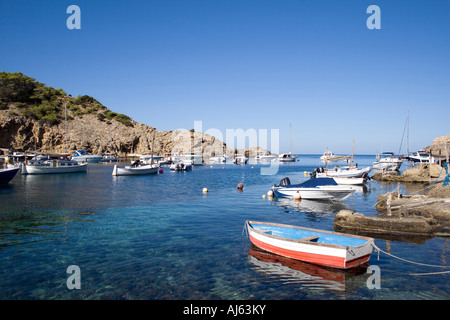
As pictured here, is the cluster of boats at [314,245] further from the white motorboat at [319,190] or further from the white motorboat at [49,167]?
the white motorboat at [49,167]

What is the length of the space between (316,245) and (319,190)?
16.9 metres

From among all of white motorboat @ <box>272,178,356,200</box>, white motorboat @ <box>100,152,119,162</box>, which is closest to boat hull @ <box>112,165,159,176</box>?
white motorboat @ <box>272,178,356,200</box>

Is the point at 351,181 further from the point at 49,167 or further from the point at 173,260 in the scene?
the point at 49,167

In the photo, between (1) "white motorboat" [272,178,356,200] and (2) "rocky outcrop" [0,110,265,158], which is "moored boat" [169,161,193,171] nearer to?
(2) "rocky outcrop" [0,110,265,158]

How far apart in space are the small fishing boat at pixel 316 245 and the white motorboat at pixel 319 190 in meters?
14.1

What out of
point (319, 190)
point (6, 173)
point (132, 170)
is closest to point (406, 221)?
point (319, 190)

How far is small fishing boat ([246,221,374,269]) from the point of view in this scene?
37.0ft

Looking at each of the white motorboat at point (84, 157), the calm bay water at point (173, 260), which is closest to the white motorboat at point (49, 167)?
the white motorboat at point (84, 157)

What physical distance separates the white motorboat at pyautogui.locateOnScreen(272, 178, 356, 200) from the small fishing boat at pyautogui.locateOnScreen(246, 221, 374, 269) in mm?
14137

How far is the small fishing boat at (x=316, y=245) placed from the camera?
37.0 ft

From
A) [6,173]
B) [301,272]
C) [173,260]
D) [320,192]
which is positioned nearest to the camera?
[301,272]

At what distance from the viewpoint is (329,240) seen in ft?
43.1

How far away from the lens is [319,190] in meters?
27.8
